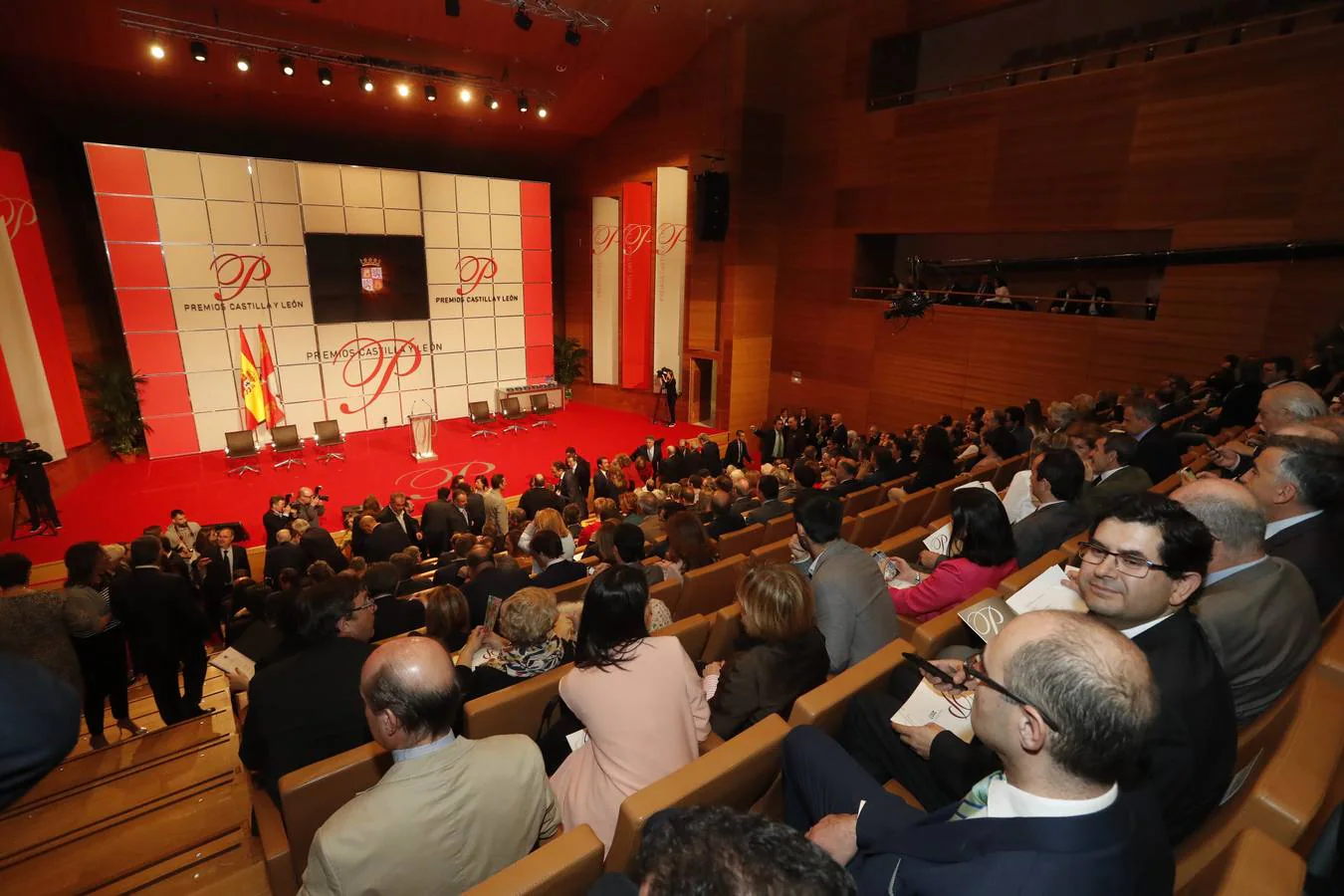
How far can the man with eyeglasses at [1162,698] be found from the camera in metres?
1.50

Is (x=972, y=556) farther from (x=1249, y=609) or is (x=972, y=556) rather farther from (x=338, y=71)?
(x=338, y=71)

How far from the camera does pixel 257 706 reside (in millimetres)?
2225

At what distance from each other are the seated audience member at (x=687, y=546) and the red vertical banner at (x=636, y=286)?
32.9 ft

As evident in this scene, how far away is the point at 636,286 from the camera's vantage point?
13852mm

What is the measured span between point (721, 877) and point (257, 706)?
2.09m

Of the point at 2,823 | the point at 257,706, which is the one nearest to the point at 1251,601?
the point at 257,706

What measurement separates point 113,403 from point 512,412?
243 inches

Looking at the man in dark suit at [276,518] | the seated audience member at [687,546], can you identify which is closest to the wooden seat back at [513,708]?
the seated audience member at [687,546]

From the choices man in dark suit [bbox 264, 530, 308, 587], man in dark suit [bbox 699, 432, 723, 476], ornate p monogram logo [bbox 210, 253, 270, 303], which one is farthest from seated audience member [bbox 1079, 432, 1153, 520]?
ornate p monogram logo [bbox 210, 253, 270, 303]

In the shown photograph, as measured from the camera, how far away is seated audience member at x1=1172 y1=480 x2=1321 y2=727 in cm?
194

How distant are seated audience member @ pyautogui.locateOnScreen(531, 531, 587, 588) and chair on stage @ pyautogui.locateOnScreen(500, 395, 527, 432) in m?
9.15

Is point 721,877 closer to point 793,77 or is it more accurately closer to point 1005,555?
point 1005,555

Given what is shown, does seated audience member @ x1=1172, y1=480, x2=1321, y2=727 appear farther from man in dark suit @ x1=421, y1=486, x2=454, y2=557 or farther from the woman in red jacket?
man in dark suit @ x1=421, y1=486, x2=454, y2=557

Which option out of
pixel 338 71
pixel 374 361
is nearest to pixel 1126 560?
pixel 338 71
